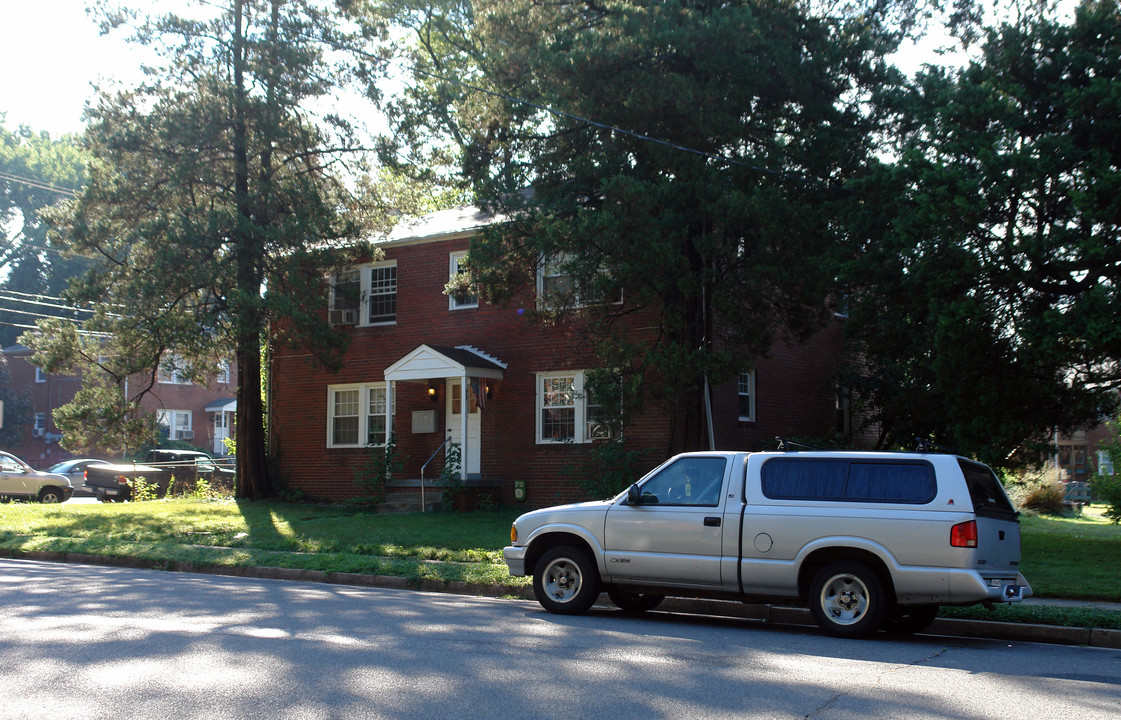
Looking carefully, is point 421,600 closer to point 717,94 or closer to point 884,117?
point 717,94

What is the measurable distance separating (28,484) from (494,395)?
14.6 m

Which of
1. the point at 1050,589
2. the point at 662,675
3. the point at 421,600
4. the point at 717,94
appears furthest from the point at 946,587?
the point at 717,94

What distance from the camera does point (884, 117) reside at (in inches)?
722

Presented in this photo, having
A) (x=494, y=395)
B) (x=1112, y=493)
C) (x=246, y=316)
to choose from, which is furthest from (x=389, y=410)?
(x=1112, y=493)

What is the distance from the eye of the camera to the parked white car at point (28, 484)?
95.9 ft

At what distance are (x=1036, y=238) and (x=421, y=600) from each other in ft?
31.1

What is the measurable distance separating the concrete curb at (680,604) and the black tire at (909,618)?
0.30 metres

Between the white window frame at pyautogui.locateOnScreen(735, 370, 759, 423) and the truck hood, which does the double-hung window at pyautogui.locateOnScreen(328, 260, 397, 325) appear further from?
the truck hood

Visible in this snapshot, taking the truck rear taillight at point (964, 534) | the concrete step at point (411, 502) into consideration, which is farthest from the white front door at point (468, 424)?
the truck rear taillight at point (964, 534)

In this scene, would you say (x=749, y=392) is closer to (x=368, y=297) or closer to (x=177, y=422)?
(x=368, y=297)

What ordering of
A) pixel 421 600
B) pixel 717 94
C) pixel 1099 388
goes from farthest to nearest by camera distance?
pixel 717 94, pixel 1099 388, pixel 421 600

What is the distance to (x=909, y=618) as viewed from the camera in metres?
9.95

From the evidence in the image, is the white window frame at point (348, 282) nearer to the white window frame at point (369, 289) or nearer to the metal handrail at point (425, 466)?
the white window frame at point (369, 289)

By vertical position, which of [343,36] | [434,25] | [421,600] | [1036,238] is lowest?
[421,600]
